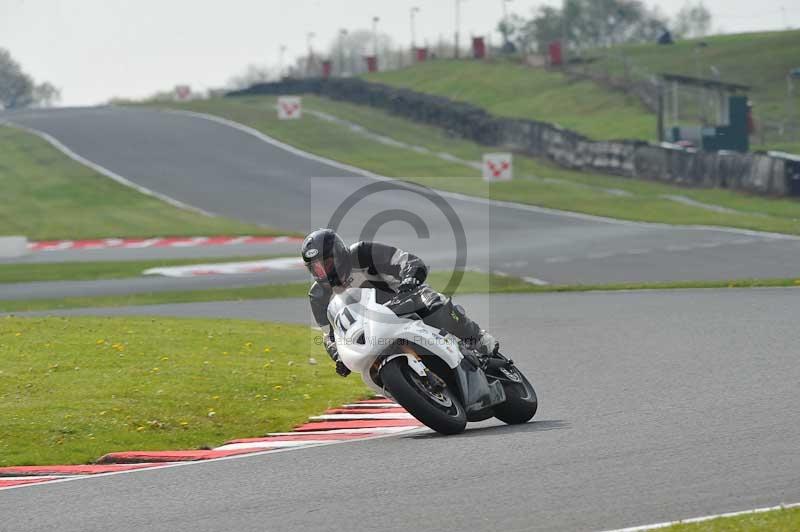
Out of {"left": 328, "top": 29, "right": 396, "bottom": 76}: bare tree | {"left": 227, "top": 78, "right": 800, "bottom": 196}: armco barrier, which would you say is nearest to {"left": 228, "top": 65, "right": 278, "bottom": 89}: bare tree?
{"left": 328, "top": 29, "right": 396, "bottom": 76}: bare tree

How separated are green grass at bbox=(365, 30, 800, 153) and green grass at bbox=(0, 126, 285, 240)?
1921 centimetres

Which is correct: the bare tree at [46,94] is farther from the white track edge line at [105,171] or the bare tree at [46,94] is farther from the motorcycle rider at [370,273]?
the motorcycle rider at [370,273]

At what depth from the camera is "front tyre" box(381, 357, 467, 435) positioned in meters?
9.27

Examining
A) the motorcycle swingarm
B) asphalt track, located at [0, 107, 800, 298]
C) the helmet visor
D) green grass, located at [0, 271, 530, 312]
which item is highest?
the helmet visor

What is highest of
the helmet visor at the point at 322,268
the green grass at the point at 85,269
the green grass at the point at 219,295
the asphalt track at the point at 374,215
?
the helmet visor at the point at 322,268

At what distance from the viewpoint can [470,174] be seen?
157ft

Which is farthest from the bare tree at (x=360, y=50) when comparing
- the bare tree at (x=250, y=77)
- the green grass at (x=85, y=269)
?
the green grass at (x=85, y=269)

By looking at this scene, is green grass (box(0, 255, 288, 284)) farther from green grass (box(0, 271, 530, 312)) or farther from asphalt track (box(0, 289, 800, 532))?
asphalt track (box(0, 289, 800, 532))

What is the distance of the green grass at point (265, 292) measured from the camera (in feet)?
75.8

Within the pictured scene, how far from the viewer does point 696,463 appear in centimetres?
792

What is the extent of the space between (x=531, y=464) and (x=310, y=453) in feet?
5.78

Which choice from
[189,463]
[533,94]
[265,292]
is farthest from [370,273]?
[533,94]

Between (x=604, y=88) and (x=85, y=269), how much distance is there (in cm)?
3842

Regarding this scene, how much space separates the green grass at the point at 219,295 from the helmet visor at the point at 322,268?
46.7ft
